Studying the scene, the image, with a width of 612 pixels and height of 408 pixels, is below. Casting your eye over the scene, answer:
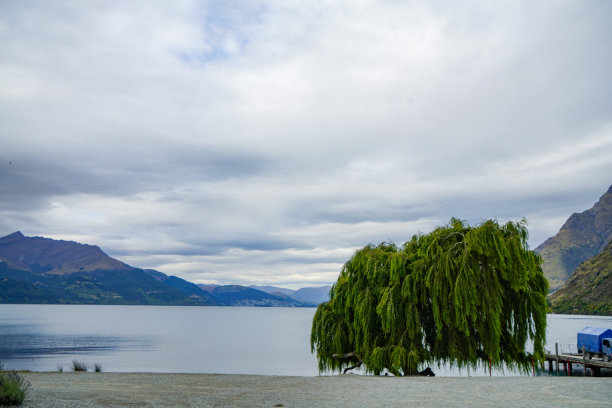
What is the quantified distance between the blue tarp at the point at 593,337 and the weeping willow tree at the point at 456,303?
2116cm

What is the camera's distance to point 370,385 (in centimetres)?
2075

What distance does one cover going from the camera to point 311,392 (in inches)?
732

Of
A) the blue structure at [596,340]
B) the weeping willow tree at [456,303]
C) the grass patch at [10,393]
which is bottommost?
the blue structure at [596,340]

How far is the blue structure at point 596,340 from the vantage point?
44.2 m

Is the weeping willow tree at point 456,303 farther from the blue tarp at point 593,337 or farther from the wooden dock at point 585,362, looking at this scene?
the blue tarp at point 593,337

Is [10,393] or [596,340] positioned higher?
[10,393]

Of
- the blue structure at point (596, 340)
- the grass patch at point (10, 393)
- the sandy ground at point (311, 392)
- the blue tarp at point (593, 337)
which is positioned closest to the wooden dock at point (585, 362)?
the blue structure at point (596, 340)

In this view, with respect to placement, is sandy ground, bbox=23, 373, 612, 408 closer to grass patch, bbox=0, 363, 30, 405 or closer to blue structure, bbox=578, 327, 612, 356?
grass patch, bbox=0, 363, 30, 405

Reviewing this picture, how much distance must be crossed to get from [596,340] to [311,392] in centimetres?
3843

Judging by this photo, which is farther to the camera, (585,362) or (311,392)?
(585,362)

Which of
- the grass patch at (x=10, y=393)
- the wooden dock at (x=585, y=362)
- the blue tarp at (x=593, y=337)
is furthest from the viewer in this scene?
the blue tarp at (x=593, y=337)

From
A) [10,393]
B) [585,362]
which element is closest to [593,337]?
[585,362]

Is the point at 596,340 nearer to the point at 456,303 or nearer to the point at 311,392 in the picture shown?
the point at 456,303

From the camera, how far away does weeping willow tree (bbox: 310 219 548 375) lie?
87.7 feet
